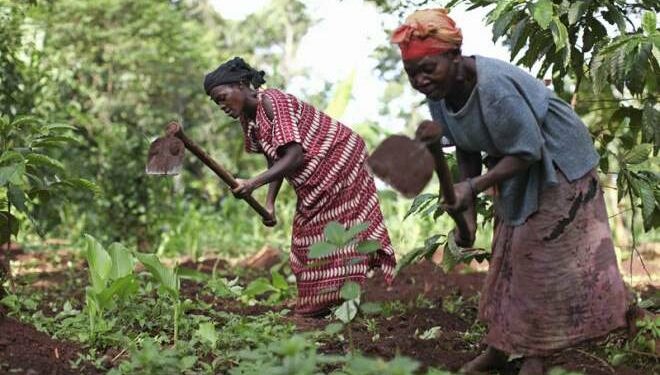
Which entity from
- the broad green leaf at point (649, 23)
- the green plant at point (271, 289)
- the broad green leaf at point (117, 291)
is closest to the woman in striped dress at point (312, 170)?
the green plant at point (271, 289)

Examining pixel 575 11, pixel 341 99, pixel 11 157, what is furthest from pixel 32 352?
pixel 341 99

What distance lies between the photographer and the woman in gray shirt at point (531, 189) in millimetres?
2488

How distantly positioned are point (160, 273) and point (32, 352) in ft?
2.13

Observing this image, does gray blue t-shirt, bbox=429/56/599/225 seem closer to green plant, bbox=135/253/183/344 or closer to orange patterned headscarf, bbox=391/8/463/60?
orange patterned headscarf, bbox=391/8/463/60

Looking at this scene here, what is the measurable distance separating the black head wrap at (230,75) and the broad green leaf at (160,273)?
0.88 meters

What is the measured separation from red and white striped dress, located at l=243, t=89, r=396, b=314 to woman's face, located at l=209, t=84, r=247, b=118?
4.2 inches

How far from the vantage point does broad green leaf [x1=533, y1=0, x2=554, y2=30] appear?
3.02 meters

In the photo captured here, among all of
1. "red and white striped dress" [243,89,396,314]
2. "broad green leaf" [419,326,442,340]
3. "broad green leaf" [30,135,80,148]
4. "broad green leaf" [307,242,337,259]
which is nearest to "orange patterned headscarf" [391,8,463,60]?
"broad green leaf" [307,242,337,259]

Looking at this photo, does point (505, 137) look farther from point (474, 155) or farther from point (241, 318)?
point (241, 318)

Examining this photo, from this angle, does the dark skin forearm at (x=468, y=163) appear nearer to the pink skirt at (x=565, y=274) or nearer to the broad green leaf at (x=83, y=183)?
the pink skirt at (x=565, y=274)

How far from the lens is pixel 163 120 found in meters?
14.6

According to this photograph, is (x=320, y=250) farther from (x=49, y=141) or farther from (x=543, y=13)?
(x=49, y=141)

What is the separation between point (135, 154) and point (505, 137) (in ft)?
18.4

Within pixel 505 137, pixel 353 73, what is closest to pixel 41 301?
pixel 505 137
